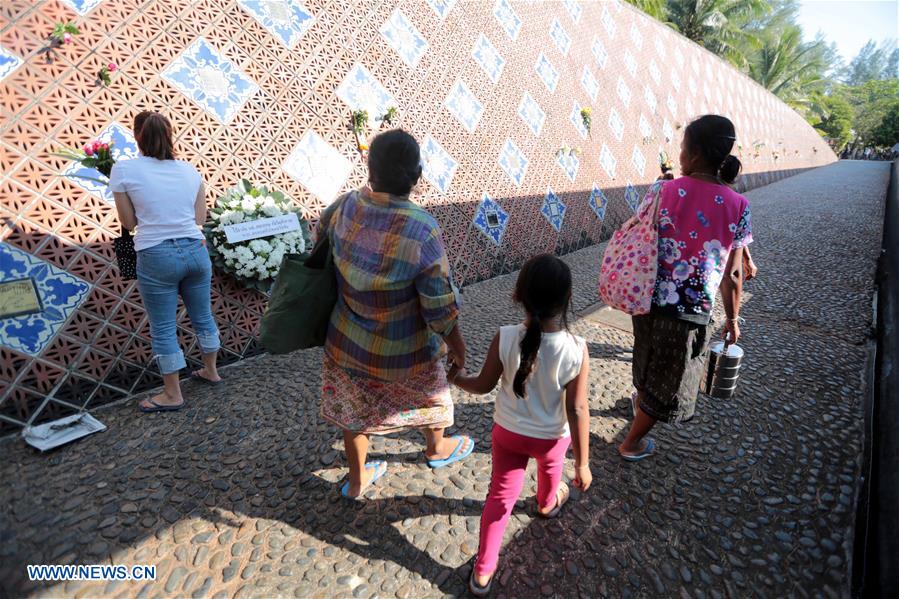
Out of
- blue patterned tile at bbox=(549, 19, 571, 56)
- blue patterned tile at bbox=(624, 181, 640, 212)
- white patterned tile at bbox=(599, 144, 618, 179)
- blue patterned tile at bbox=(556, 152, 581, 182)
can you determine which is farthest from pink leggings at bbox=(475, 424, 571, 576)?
blue patterned tile at bbox=(624, 181, 640, 212)

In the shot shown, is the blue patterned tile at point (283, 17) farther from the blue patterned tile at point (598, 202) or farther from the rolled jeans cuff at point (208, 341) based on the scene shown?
the blue patterned tile at point (598, 202)

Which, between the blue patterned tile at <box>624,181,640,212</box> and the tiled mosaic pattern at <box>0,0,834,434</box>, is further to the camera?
the blue patterned tile at <box>624,181,640,212</box>

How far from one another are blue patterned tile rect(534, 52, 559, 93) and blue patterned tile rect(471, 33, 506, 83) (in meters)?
0.87

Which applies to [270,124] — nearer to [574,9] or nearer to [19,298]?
[19,298]

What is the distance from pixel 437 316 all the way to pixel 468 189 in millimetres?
3903

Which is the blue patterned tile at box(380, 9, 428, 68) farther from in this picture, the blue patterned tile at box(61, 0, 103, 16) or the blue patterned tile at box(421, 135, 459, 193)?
the blue patterned tile at box(61, 0, 103, 16)

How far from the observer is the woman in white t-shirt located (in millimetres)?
2230

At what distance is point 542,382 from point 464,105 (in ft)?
15.5

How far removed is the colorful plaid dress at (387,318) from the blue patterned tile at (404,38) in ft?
13.0

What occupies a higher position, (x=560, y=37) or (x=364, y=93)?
(x=560, y=37)

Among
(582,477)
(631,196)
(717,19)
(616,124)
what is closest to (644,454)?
(582,477)

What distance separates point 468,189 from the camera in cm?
516

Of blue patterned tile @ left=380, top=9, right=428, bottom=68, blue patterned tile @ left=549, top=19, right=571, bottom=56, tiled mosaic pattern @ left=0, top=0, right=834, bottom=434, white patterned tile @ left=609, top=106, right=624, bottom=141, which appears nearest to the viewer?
tiled mosaic pattern @ left=0, top=0, right=834, bottom=434

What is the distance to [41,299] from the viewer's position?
8.66ft
